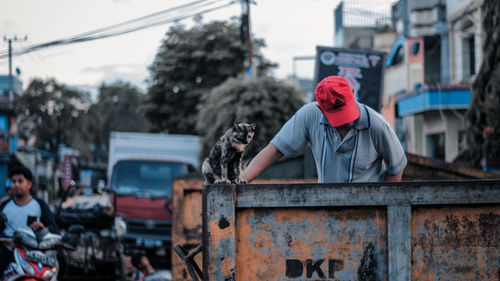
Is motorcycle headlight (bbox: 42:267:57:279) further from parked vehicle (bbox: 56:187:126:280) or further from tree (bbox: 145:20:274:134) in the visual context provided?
tree (bbox: 145:20:274:134)

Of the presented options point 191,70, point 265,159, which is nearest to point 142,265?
point 265,159

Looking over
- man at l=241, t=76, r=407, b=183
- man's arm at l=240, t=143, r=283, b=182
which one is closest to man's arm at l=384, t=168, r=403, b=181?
man at l=241, t=76, r=407, b=183

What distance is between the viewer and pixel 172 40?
31.4 metres

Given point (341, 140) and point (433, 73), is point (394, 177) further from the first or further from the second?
point (433, 73)

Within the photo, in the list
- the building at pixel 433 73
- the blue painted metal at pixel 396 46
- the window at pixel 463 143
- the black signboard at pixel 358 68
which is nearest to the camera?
the black signboard at pixel 358 68

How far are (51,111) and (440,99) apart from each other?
36.4 metres

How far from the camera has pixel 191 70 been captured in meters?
30.0

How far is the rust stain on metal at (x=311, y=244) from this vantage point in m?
2.54

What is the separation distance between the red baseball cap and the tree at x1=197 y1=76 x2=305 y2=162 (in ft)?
43.1

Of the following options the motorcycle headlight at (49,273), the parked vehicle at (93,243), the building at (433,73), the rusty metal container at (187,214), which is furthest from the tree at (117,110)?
the motorcycle headlight at (49,273)

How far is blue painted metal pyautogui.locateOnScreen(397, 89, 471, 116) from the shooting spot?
17266 mm

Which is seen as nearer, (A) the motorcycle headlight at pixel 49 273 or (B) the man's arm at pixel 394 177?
(B) the man's arm at pixel 394 177

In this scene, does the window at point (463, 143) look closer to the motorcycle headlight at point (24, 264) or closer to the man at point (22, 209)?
the man at point (22, 209)

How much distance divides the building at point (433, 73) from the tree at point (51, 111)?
2956 centimetres
